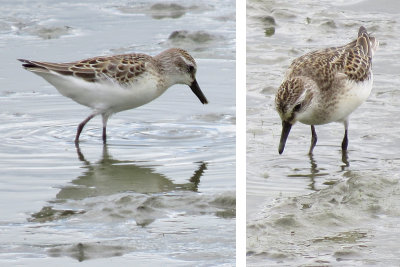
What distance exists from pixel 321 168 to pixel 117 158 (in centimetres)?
201

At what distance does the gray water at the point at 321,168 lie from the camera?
5.62 meters

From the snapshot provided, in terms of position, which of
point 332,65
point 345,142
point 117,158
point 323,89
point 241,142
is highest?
point 241,142

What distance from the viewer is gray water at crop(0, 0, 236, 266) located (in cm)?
558

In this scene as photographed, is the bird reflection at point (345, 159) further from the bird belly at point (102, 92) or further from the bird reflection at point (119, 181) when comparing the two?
the bird belly at point (102, 92)

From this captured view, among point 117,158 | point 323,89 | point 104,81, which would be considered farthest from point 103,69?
point 323,89

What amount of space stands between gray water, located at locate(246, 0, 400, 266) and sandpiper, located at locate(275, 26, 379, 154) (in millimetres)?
360

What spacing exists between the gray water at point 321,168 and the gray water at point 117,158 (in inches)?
11.5

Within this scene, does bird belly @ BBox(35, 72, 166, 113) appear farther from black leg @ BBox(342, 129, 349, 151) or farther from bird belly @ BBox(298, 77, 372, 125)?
black leg @ BBox(342, 129, 349, 151)

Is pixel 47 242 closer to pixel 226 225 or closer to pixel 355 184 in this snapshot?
pixel 226 225

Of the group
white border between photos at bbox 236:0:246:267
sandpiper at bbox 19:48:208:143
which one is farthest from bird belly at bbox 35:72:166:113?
white border between photos at bbox 236:0:246:267

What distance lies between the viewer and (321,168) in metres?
7.69

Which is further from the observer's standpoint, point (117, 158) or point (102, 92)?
point (102, 92)

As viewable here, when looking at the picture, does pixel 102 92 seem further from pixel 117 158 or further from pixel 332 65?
pixel 332 65

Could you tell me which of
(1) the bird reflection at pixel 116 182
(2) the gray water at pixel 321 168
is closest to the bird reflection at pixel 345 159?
(2) the gray water at pixel 321 168
